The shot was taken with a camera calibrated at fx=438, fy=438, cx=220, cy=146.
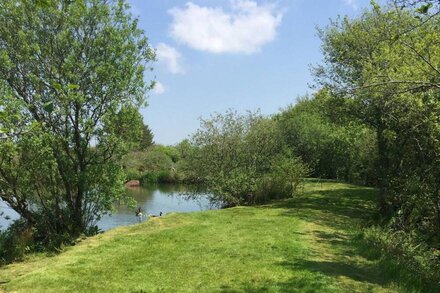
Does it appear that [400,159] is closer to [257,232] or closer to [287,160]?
[257,232]

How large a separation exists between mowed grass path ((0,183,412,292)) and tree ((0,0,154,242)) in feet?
5.99

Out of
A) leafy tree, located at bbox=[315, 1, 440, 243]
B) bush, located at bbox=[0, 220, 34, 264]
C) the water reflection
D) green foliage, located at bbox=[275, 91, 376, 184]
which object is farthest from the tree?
green foliage, located at bbox=[275, 91, 376, 184]

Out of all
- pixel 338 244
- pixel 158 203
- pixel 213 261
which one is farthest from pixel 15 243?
pixel 158 203

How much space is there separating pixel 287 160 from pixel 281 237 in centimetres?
1112

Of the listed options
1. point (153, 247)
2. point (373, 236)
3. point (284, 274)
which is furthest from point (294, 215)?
point (284, 274)

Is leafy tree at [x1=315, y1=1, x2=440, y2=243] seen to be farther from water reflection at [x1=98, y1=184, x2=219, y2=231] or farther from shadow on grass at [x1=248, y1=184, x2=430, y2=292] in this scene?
water reflection at [x1=98, y1=184, x2=219, y2=231]

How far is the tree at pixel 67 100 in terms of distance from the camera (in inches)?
528

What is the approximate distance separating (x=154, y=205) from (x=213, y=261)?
30175 mm

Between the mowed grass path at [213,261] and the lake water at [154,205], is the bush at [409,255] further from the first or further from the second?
the lake water at [154,205]

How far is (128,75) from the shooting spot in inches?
572

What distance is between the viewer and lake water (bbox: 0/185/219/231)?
25.0 metres

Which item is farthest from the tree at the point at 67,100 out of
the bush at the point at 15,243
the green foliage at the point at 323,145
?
the green foliage at the point at 323,145

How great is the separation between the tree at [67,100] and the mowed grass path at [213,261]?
5.99 feet

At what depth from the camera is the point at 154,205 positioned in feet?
129
